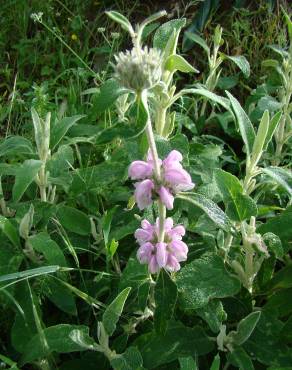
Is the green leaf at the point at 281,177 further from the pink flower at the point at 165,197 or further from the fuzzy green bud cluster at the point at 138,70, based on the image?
the fuzzy green bud cluster at the point at 138,70

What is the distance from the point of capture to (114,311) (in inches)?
48.1

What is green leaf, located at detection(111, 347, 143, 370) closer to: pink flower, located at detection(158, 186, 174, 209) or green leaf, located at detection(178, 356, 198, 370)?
green leaf, located at detection(178, 356, 198, 370)

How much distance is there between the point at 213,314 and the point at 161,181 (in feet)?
1.36

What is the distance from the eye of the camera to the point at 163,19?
114 inches

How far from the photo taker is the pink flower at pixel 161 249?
115 centimetres

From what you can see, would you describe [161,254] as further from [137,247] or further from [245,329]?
[137,247]

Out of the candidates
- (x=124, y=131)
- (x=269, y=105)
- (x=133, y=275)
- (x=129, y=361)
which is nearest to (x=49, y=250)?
(x=133, y=275)

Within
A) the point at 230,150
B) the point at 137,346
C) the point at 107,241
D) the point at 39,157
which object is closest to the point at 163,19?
the point at 230,150

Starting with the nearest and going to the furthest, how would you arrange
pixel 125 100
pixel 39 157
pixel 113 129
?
pixel 113 129 < pixel 39 157 < pixel 125 100

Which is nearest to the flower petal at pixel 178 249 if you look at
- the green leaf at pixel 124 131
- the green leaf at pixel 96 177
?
the green leaf at pixel 124 131

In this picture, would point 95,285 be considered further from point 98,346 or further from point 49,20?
point 49,20

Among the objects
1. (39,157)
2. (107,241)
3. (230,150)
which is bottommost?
(230,150)

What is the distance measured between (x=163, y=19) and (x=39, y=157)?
59.6 inches

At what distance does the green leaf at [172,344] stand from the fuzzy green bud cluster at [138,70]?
626 mm
